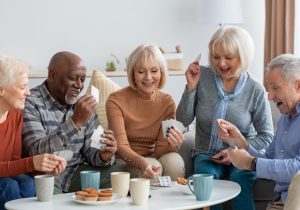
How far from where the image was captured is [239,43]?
3.23m

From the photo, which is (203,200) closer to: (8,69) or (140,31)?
(8,69)

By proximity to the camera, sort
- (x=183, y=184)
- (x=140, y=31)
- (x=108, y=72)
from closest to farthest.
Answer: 1. (x=183, y=184)
2. (x=108, y=72)
3. (x=140, y=31)

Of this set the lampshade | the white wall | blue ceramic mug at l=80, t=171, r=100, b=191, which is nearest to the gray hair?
blue ceramic mug at l=80, t=171, r=100, b=191

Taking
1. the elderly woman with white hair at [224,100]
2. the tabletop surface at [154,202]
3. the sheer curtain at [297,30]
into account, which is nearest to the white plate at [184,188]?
the tabletop surface at [154,202]

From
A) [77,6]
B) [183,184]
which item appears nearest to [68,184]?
[183,184]

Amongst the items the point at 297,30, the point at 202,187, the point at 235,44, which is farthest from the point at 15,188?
the point at 297,30

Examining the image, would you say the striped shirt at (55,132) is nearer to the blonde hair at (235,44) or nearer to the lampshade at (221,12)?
the blonde hair at (235,44)

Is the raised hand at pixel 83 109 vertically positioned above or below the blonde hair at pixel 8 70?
below

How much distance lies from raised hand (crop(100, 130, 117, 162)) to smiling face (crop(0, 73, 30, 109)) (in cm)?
43

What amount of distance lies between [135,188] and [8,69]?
2.73 feet

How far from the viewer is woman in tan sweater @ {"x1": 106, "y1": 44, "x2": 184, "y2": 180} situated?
3.24 meters

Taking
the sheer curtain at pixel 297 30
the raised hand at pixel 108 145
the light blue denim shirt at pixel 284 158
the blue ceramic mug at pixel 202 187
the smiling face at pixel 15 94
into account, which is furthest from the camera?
the sheer curtain at pixel 297 30

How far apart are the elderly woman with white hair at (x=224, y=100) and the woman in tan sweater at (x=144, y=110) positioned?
0.13 metres

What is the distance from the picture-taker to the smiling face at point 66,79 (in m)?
3.09
